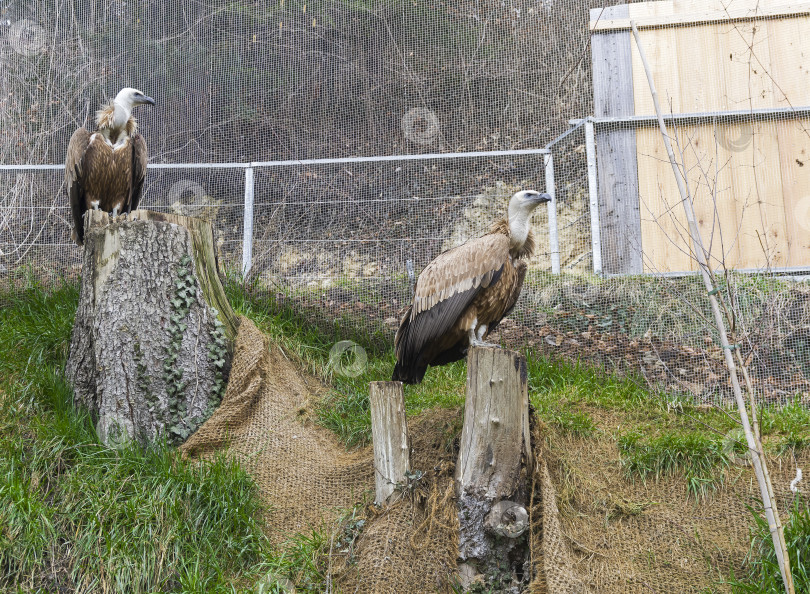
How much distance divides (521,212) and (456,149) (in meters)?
5.41

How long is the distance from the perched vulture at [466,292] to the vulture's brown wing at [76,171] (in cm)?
322

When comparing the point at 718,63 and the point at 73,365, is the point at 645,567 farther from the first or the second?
the point at 718,63

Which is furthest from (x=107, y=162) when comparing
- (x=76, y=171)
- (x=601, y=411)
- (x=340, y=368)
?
(x=601, y=411)

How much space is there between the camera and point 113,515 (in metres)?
3.97

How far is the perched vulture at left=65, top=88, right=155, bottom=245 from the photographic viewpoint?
19.5ft

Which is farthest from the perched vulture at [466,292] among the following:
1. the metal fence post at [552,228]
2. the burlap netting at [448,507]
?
the metal fence post at [552,228]

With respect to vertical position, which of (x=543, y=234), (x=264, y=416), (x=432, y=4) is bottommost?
(x=264, y=416)

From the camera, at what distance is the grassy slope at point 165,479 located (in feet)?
12.5

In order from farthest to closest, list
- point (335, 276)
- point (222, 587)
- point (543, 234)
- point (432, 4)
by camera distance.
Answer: point (543, 234)
point (432, 4)
point (335, 276)
point (222, 587)

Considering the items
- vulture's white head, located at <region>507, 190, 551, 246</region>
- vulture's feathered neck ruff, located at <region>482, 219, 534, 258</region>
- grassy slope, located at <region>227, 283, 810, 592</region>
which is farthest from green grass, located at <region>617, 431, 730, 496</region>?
vulture's white head, located at <region>507, 190, 551, 246</region>

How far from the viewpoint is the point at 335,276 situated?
6723 mm

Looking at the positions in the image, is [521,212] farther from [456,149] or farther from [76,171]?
[456,149]

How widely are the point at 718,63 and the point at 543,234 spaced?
3359 millimetres

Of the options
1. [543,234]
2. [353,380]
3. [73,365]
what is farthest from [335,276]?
[543,234]
